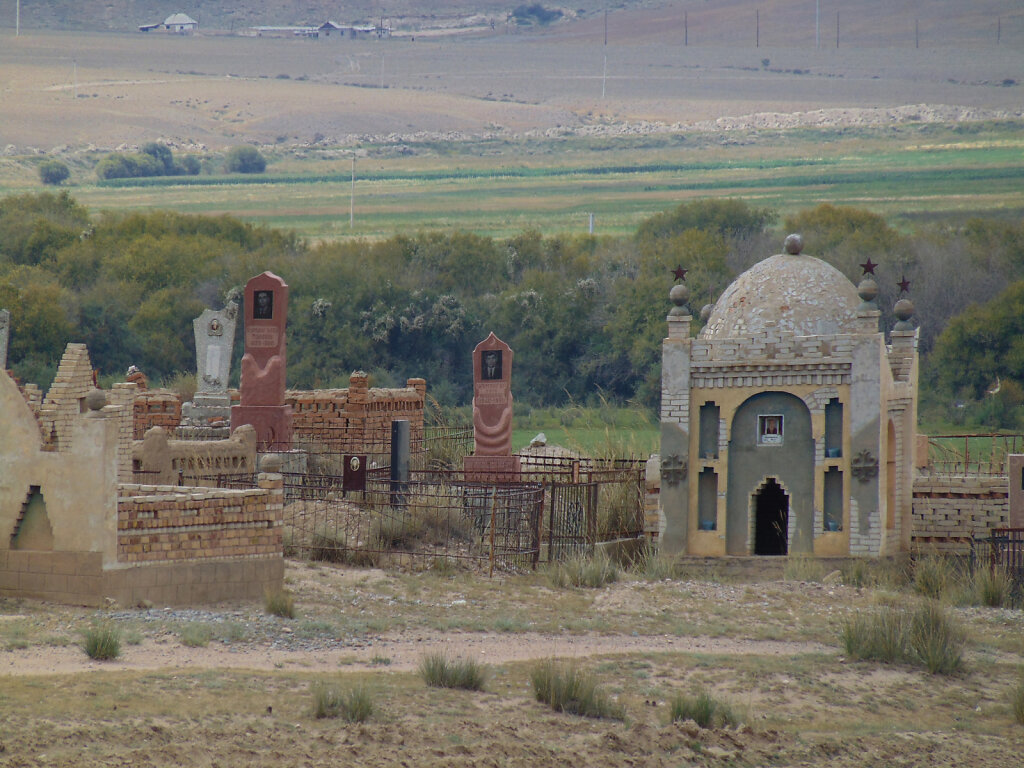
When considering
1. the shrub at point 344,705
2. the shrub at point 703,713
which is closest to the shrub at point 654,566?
the shrub at point 703,713

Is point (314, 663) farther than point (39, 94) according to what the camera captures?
No

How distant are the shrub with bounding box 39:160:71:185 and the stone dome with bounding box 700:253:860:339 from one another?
87.3 metres

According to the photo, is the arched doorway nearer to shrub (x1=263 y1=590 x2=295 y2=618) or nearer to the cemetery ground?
the cemetery ground

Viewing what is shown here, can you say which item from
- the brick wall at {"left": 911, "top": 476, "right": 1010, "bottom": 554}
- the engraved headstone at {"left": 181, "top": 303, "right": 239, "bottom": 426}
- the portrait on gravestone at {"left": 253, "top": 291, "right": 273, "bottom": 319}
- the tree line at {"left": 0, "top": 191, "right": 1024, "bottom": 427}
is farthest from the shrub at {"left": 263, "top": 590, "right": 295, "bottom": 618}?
the tree line at {"left": 0, "top": 191, "right": 1024, "bottom": 427}

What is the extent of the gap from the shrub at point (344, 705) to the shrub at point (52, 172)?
95958mm

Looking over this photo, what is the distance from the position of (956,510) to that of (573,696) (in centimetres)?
1088

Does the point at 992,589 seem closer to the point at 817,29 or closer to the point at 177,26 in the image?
the point at 817,29

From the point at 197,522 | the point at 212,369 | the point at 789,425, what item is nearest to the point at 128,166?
the point at 212,369

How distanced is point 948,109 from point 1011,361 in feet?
238

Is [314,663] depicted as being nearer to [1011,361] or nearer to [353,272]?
[1011,361]

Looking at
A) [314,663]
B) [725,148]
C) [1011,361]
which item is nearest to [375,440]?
[314,663]

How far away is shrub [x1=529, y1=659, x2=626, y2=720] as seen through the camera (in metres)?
13.9

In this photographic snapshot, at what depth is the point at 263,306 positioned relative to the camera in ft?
90.7

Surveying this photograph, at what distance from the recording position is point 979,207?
8700cm
